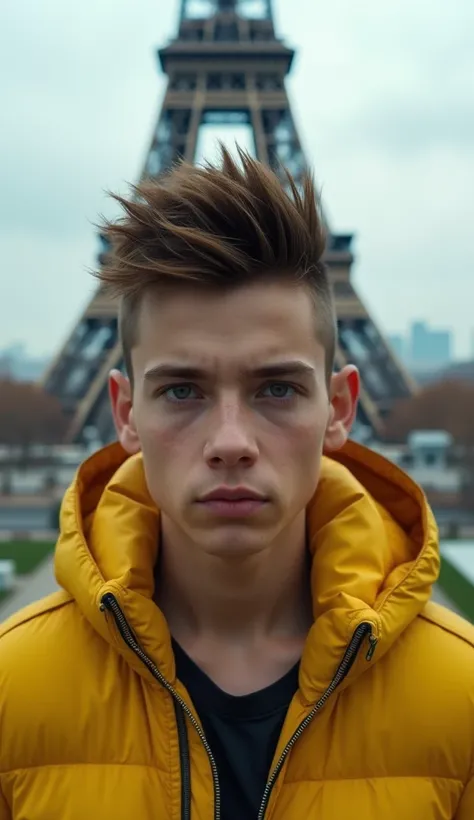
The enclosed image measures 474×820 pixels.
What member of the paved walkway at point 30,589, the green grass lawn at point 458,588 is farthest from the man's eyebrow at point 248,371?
the paved walkway at point 30,589

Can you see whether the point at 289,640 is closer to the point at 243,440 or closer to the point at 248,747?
the point at 248,747

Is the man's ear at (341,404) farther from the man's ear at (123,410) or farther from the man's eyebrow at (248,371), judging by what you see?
the man's ear at (123,410)

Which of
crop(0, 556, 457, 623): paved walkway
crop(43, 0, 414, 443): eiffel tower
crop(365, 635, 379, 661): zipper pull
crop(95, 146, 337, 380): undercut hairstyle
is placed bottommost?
crop(0, 556, 457, 623): paved walkway

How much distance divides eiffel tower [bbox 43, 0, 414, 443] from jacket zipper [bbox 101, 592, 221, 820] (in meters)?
20.3

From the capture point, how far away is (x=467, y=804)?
1546 millimetres

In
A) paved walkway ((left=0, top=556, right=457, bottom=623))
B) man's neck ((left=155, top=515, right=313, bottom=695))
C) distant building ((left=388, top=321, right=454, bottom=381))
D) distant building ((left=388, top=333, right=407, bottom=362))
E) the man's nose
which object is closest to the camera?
the man's nose

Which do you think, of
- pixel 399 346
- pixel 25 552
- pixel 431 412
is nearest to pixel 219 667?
pixel 25 552

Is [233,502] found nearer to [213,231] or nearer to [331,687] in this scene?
[331,687]

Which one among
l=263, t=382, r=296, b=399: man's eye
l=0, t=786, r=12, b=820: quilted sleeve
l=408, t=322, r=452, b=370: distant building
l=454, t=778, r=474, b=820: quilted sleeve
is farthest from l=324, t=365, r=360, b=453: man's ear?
l=408, t=322, r=452, b=370: distant building

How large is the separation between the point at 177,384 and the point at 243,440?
0.64ft

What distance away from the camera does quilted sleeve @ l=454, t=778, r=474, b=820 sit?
154 centimetres

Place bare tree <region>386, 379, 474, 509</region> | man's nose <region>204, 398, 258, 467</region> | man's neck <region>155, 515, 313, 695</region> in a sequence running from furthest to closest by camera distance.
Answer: bare tree <region>386, 379, 474, 509</region> → man's neck <region>155, 515, 313, 695</region> → man's nose <region>204, 398, 258, 467</region>

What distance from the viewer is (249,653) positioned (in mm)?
1706

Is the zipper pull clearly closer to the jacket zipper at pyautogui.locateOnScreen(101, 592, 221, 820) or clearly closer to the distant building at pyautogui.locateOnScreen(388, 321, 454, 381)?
the jacket zipper at pyautogui.locateOnScreen(101, 592, 221, 820)
